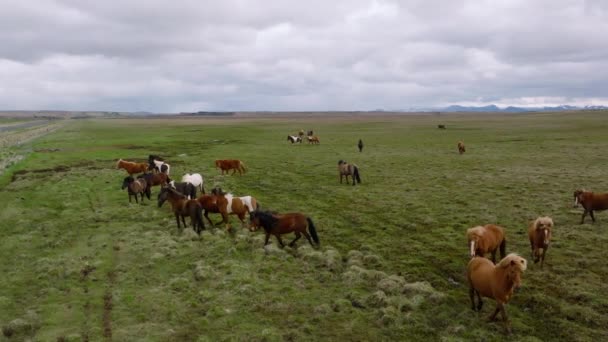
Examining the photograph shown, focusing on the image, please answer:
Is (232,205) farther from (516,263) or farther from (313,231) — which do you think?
(516,263)

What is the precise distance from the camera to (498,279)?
8.19 metres

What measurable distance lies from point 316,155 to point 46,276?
1141 inches

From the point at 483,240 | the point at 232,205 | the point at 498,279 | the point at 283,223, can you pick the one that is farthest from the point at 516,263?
the point at 232,205

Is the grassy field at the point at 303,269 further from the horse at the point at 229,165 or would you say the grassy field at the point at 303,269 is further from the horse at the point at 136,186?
the horse at the point at 229,165

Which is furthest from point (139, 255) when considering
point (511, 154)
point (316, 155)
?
point (511, 154)

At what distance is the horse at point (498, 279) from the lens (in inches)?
307

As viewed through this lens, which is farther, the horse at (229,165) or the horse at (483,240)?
the horse at (229,165)

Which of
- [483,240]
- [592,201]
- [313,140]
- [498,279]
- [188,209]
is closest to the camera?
[498,279]

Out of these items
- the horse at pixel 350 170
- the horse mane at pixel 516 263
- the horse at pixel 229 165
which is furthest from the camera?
the horse at pixel 229 165

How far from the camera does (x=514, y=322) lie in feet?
28.0

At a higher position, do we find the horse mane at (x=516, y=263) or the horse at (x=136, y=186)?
the horse mane at (x=516, y=263)

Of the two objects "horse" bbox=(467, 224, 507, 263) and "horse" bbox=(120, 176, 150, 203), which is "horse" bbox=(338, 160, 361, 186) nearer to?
"horse" bbox=(120, 176, 150, 203)

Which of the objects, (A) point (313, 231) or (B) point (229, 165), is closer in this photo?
(A) point (313, 231)

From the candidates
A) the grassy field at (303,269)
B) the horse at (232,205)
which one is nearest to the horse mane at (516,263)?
the grassy field at (303,269)
